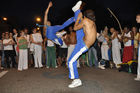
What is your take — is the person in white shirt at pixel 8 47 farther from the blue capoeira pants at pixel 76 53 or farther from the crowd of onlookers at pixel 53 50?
the blue capoeira pants at pixel 76 53

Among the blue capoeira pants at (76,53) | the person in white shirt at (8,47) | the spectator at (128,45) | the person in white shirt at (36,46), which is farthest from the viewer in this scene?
the person in white shirt at (8,47)

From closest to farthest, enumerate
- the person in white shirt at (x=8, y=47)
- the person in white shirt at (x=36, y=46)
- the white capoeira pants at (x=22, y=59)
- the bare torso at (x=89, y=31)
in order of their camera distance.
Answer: the bare torso at (x=89, y=31) < the white capoeira pants at (x=22, y=59) < the person in white shirt at (x=36, y=46) < the person in white shirt at (x=8, y=47)

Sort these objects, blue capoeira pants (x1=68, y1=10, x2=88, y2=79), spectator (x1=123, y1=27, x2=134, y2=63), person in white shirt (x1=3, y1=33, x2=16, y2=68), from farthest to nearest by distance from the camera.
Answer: person in white shirt (x1=3, y1=33, x2=16, y2=68) < spectator (x1=123, y1=27, x2=134, y2=63) < blue capoeira pants (x1=68, y1=10, x2=88, y2=79)

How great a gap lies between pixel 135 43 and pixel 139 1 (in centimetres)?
1380

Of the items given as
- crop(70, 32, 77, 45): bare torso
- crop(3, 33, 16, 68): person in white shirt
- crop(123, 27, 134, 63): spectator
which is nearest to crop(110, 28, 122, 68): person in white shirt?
crop(123, 27, 134, 63): spectator

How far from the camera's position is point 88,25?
3.76 metres

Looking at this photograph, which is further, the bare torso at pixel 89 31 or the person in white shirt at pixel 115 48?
the person in white shirt at pixel 115 48

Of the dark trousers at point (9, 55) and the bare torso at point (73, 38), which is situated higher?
the bare torso at point (73, 38)

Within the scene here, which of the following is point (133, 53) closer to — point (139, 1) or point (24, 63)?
point (24, 63)

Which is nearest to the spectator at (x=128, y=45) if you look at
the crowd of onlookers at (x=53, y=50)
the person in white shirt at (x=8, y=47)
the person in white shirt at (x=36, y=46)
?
the crowd of onlookers at (x=53, y=50)

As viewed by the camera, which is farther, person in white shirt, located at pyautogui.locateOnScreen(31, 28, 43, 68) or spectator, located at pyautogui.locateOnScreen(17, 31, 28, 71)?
person in white shirt, located at pyautogui.locateOnScreen(31, 28, 43, 68)

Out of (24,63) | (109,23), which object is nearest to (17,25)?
(109,23)

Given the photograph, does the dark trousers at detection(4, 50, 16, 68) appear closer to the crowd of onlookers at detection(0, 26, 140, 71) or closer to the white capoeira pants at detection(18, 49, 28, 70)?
the crowd of onlookers at detection(0, 26, 140, 71)

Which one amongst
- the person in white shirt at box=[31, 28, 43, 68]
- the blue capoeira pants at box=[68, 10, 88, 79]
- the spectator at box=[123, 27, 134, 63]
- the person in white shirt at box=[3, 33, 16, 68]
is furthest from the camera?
the person in white shirt at box=[3, 33, 16, 68]
